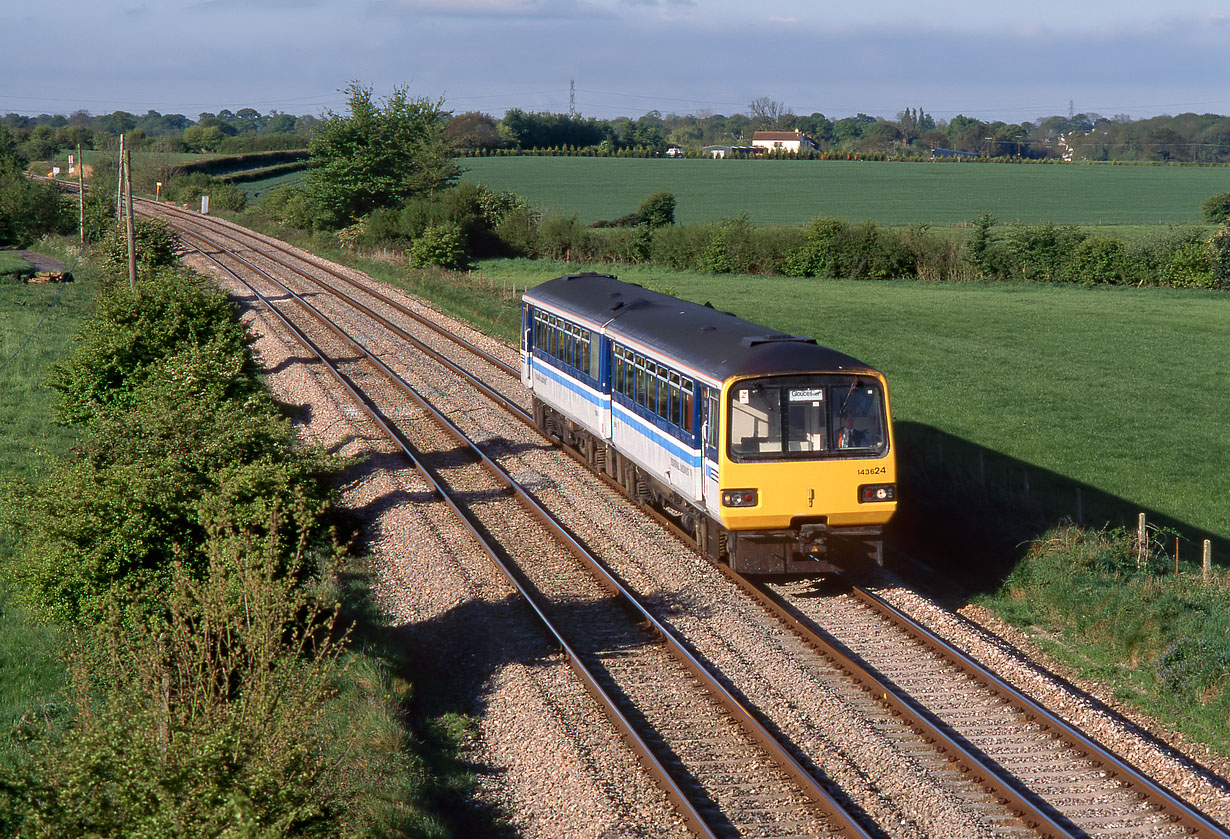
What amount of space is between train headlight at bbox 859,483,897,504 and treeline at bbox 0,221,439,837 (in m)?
5.77

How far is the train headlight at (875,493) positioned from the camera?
13.3 metres

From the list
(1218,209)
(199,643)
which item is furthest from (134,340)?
(1218,209)

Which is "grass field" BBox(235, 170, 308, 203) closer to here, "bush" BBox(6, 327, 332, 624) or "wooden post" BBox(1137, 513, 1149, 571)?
"bush" BBox(6, 327, 332, 624)

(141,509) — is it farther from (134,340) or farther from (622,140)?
(622,140)

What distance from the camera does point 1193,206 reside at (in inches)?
3396

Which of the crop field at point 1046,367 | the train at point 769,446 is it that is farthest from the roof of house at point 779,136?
the train at point 769,446

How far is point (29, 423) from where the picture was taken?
2244cm

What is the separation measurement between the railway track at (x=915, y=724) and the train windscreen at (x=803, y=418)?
1.88 metres

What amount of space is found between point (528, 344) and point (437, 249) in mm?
29412

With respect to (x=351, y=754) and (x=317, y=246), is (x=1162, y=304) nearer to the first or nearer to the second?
(x=317, y=246)

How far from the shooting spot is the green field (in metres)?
78.9

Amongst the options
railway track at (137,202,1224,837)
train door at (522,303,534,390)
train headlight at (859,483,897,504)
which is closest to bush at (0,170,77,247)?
train door at (522,303,534,390)

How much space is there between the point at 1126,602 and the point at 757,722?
17.5 ft

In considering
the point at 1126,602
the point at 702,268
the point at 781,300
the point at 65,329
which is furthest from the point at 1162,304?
the point at 65,329
